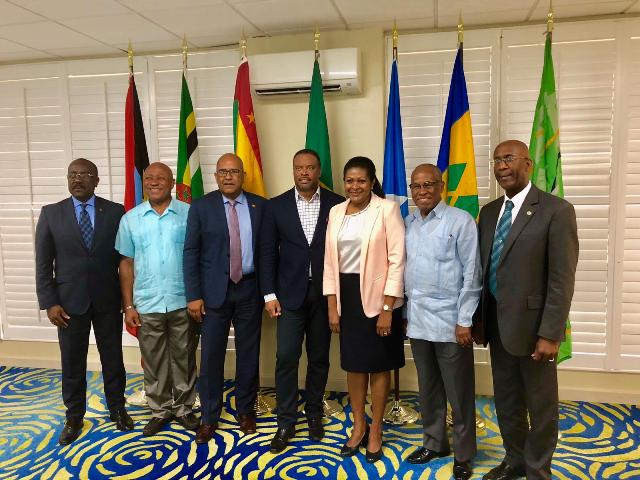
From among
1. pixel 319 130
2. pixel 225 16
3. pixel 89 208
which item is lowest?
pixel 89 208

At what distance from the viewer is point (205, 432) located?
285 cm

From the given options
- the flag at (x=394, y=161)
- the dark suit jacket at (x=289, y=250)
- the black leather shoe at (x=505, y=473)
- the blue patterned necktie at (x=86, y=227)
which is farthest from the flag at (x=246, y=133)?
the black leather shoe at (x=505, y=473)

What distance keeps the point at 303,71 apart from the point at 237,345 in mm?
1875

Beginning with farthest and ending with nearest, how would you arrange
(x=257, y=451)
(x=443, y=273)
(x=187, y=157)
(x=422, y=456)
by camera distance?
(x=187, y=157), (x=257, y=451), (x=422, y=456), (x=443, y=273)

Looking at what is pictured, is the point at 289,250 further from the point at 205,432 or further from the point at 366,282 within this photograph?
the point at 205,432

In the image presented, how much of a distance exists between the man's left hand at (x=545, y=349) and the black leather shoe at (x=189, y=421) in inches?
80.7

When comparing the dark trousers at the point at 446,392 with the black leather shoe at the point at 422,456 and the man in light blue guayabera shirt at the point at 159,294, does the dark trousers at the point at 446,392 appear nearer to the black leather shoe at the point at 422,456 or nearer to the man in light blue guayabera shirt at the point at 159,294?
the black leather shoe at the point at 422,456

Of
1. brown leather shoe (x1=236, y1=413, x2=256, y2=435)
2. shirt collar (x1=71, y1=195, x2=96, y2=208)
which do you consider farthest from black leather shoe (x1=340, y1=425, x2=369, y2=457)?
shirt collar (x1=71, y1=195, x2=96, y2=208)

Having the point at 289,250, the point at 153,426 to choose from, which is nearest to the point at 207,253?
→ the point at 289,250

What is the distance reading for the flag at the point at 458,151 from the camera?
304cm

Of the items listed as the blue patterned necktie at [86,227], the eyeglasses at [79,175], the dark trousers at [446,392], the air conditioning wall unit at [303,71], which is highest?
the air conditioning wall unit at [303,71]

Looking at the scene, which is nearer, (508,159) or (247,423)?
(508,159)

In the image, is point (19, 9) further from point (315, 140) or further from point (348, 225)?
point (348, 225)

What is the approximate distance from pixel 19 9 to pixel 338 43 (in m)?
2.00
